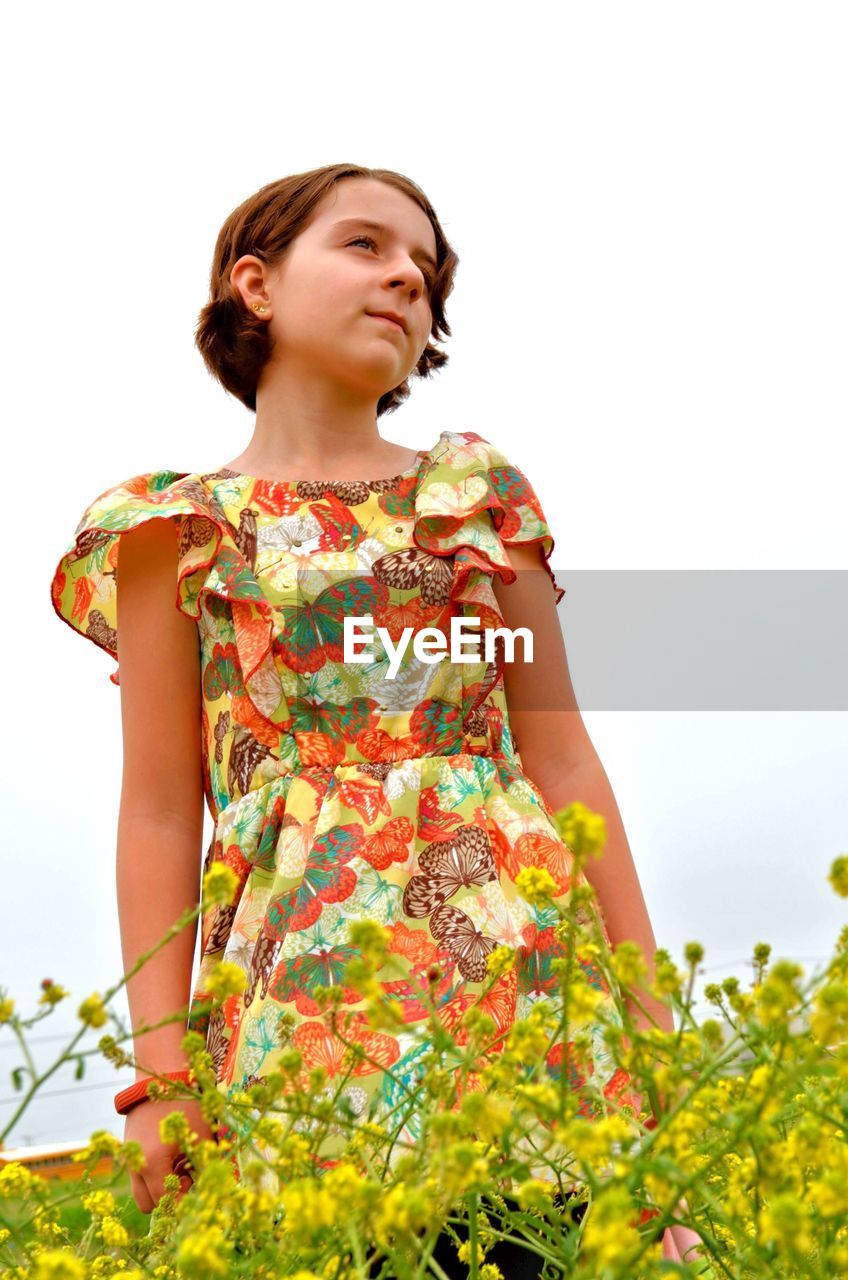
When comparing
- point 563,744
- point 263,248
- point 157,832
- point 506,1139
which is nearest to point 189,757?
point 157,832

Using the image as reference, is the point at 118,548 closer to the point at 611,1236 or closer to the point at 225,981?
the point at 225,981

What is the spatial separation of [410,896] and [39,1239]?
0.61 m

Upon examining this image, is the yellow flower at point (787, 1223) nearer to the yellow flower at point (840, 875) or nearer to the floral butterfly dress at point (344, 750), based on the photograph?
the yellow flower at point (840, 875)

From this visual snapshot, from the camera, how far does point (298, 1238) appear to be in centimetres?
53

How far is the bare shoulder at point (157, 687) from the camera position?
5.74ft

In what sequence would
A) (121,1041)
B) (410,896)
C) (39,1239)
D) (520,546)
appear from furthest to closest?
(520,546), (410,896), (39,1239), (121,1041)

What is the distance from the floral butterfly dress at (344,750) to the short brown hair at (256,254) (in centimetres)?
27

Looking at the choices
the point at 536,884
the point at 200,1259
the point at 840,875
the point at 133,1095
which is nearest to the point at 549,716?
the point at 133,1095

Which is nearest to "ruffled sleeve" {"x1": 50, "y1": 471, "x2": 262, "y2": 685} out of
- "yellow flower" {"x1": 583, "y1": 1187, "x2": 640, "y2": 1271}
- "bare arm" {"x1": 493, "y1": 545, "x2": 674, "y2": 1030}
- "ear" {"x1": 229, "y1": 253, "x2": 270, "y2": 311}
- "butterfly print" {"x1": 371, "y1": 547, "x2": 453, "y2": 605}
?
"butterfly print" {"x1": 371, "y1": 547, "x2": 453, "y2": 605}

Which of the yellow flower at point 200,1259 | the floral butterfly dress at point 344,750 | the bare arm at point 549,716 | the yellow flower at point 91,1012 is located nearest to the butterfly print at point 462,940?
the floral butterfly dress at point 344,750

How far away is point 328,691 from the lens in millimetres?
1683

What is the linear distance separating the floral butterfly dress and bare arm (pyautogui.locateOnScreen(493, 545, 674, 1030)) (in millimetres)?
53

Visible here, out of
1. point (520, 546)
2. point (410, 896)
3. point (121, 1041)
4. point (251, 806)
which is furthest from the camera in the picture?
point (520, 546)

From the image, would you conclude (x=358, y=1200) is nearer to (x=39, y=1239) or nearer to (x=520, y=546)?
(x=39, y=1239)
